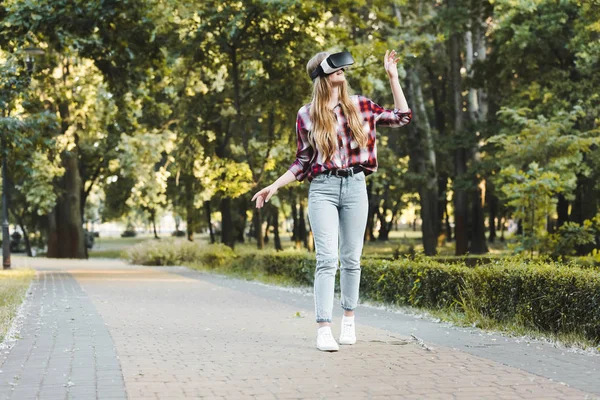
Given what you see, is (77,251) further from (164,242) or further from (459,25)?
(459,25)

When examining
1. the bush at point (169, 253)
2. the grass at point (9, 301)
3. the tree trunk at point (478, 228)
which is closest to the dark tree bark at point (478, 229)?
the tree trunk at point (478, 228)

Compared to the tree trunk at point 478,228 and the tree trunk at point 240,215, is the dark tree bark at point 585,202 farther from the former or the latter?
the tree trunk at point 240,215

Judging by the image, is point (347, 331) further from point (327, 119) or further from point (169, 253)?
point (169, 253)

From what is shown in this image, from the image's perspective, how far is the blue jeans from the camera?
6.50m

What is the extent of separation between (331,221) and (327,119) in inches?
30.3

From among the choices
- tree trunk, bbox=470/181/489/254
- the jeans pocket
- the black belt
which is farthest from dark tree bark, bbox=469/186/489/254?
the black belt

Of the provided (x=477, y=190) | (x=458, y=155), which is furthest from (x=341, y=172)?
(x=458, y=155)

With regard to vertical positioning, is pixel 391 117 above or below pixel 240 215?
above

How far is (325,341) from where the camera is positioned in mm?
6496

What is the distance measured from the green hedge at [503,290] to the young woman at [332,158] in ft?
6.46

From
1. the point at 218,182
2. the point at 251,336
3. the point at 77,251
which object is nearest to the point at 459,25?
the point at 218,182

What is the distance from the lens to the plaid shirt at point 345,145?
21.3ft

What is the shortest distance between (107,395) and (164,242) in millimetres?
22908

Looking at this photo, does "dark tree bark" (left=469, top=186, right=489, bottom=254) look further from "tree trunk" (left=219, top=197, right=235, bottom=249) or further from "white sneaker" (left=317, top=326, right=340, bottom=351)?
"white sneaker" (left=317, top=326, right=340, bottom=351)
